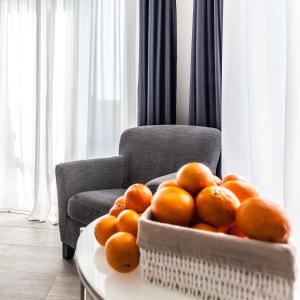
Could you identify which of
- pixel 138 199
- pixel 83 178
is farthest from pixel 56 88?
pixel 138 199

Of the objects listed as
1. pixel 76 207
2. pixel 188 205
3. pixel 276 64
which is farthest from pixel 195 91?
pixel 188 205

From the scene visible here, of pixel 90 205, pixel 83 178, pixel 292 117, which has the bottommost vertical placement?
pixel 90 205

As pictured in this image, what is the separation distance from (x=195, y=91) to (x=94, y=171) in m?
0.97

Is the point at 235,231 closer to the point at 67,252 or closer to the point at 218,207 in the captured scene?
the point at 218,207

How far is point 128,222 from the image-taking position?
767 millimetres

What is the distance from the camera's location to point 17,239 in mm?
2703

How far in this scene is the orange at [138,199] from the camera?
0.83 metres

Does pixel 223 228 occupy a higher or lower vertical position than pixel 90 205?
higher

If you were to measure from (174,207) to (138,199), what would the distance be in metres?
0.18

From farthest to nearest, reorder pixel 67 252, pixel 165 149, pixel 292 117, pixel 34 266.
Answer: pixel 165 149 < pixel 67 252 < pixel 34 266 < pixel 292 117

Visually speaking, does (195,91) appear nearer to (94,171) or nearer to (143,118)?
(143,118)

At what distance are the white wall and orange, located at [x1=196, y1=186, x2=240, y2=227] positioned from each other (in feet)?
7.20

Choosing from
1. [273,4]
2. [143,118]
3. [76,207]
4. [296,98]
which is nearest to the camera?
[296,98]

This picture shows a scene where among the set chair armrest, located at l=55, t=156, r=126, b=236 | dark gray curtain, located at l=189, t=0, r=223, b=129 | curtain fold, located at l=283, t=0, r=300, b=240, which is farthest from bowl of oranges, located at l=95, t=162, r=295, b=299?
dark gray curtain, located at l=189, t=0, r=223, b=129
